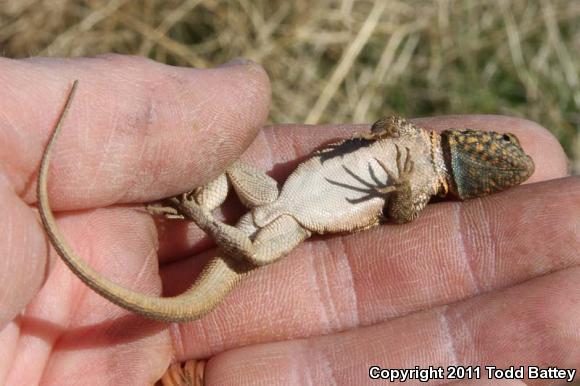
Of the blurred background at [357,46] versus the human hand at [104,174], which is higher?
the blurred background at [357,46]

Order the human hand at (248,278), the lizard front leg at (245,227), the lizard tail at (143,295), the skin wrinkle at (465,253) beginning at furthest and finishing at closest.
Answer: the skin wrinkle at (465,253) < the lizard front leg at (245,227) < the human hand at (248,278) < the lizard tail at (143,295)

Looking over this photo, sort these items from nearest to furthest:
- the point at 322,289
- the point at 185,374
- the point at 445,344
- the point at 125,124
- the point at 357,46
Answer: the point at 125,124
the point at 445,344
the point at 185,374
the point at 322,289
the point at 357,46

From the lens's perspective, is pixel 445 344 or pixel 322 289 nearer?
pixel 445 344

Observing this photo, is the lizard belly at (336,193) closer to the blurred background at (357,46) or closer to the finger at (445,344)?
the finger at (445,344)

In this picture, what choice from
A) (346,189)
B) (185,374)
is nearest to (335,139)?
(346,189)

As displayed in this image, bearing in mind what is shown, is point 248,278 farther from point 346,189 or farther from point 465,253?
point 465,253

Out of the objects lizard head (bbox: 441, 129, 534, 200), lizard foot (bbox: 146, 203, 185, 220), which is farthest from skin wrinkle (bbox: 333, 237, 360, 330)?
lizard foot (bbox: 146, 203, 185, 220)

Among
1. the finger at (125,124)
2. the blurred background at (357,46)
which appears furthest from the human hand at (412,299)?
the blurred background at (357,46)
